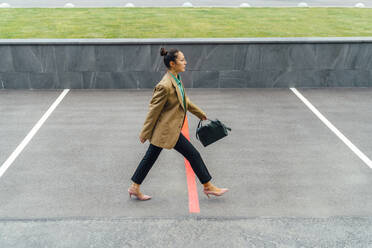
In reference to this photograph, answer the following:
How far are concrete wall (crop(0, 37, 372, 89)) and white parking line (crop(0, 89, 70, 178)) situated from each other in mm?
719

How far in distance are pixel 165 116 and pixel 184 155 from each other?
0.58m

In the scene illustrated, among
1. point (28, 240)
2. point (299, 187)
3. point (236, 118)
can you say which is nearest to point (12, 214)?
point (28, 240)

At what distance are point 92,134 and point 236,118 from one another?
2.74m

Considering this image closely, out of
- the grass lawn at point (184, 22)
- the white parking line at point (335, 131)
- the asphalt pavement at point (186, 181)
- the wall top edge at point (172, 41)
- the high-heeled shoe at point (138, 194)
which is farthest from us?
the grass lawn at point (184, 22)

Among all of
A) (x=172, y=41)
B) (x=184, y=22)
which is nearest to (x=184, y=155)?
(x=172, y=41)

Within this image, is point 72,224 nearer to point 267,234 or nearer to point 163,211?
point 163,211

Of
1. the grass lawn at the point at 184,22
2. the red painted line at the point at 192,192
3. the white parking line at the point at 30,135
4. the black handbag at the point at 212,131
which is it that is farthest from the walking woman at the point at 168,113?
the grass lawn at the point at 184,22

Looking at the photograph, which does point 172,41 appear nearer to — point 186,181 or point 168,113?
point 186,181

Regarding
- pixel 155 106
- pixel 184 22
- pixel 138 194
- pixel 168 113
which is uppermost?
pixel 155 106

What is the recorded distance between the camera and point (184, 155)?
15.9ft

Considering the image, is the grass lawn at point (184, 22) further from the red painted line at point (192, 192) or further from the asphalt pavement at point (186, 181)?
the red painted line at point (192, 192)

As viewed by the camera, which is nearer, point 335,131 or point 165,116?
point 165,116

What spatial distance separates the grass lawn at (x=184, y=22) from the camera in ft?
36.0

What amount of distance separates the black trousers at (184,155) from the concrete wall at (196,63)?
454 centimetres
